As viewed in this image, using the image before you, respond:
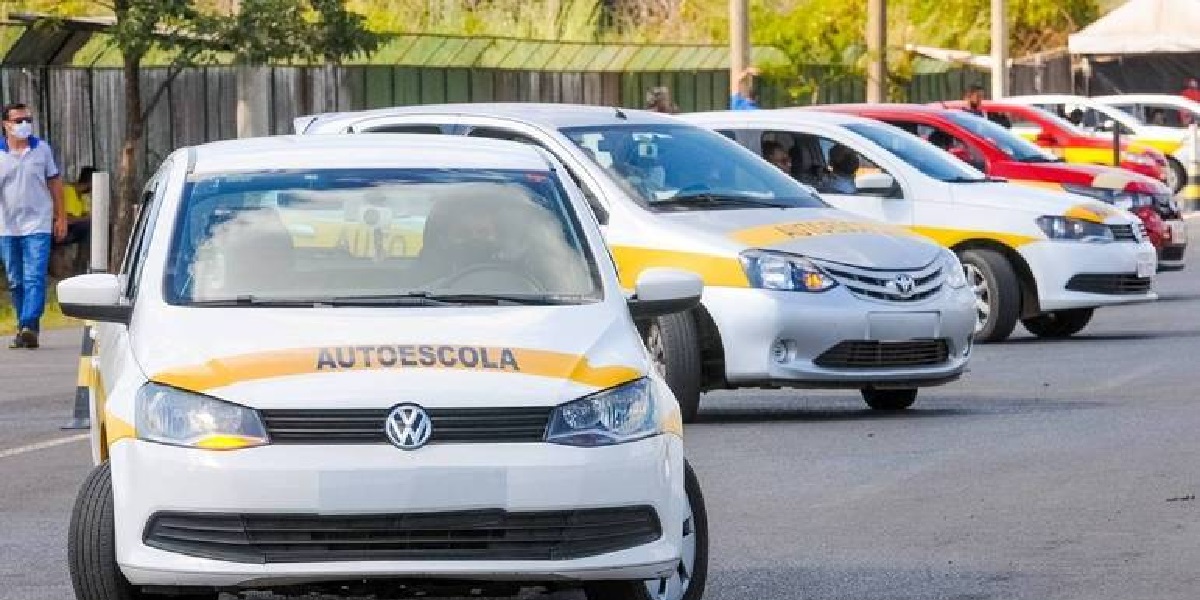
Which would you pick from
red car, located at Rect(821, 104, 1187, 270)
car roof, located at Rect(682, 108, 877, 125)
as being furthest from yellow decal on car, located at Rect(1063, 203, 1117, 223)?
red car, located at Rect(821, 104, 1187, 270)

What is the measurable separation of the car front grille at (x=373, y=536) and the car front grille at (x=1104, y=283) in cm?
1189

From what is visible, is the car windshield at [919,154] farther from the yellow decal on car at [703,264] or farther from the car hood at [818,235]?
the yellow decal on car at [703,264]

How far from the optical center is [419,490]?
715 centimetres

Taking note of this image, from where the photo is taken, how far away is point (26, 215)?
20.4 meters

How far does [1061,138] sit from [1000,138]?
34.7 feet

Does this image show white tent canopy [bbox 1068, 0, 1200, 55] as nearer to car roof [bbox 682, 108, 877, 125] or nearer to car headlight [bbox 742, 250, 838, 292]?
car roof [bbox 682, 108, 877, 125]

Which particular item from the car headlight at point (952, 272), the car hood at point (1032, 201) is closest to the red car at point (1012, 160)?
the car hood at point (1032, 201)

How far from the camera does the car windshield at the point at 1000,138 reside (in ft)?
75.0

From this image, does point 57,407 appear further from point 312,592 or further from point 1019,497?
point 312,592

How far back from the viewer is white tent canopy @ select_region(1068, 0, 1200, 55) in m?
54.7

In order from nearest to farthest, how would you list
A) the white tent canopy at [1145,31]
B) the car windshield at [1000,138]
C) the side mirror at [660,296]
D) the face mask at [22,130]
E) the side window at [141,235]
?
the side mirror at [660,296] < the side window at [141,235] < the face mask at [22,130] < the car windshield at [1000,138] < the white tent canopy at [1145,31]

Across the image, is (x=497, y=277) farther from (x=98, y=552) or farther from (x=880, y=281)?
(x=880, y=281)

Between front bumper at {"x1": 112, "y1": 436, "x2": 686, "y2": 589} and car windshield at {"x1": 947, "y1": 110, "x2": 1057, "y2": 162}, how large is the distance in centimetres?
1590

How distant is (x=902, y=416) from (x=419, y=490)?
7.58 metres
